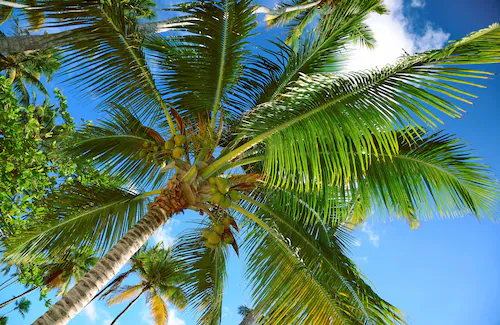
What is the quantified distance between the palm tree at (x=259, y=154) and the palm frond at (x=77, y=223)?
0.02 meters

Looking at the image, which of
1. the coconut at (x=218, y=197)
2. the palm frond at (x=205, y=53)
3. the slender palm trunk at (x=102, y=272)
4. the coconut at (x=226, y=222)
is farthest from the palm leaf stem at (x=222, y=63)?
the slender palm trunk at (x=102, y=272)

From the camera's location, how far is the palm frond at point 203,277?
20.7ft

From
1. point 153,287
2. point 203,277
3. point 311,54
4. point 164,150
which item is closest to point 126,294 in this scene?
point 153,287

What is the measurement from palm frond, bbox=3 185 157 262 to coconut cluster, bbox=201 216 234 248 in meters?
1.20

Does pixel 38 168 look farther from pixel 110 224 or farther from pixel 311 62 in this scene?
pixel 311 62

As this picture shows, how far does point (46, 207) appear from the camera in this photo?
5352 millimetres

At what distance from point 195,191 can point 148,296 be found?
9.45 metres

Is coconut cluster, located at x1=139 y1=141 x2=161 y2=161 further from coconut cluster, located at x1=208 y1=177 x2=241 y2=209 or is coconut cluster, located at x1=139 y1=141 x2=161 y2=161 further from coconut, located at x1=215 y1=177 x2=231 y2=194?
coconut, located at x1=215 y1=177 x2=231 y2=194

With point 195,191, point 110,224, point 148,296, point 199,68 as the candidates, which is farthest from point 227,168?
point 148,296

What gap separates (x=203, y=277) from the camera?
6.49 meters

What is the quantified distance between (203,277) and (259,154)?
258 centimetres

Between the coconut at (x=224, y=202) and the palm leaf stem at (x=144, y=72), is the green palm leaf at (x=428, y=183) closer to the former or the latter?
the coconut at (x=224, y=202)

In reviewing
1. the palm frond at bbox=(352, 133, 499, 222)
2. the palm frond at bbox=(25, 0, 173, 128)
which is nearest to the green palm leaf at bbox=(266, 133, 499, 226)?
the palm frond at bbox=(352, 133, 499, 222)

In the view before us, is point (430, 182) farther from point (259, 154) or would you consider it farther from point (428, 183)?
point (259, 154)
